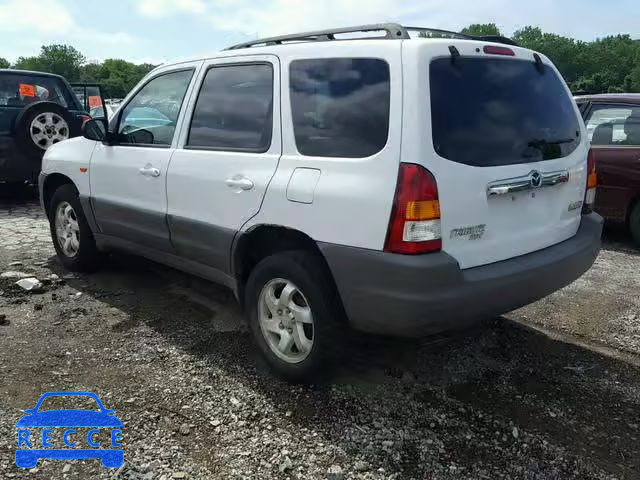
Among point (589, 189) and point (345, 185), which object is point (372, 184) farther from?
point (589, 189)

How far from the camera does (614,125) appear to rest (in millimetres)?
6391

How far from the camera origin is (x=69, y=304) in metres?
4.53

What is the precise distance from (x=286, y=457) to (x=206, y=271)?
1.49 metres

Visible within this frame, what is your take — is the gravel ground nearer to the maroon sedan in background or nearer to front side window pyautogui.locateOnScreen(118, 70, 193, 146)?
front side window pyautogui.locateOnScreen(118, 70, 193, 146)

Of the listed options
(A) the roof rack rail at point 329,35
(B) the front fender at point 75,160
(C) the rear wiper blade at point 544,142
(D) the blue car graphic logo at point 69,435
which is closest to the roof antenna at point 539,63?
(C) the rear wiper blade at point 544,142

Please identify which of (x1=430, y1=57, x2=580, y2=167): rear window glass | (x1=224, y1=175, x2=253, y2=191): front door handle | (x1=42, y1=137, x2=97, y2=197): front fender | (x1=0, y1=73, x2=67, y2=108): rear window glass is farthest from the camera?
(x1=0, y1=73, x2=67, y2=108): rear window glass

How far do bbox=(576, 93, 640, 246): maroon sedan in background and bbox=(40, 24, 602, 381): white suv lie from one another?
9.84 ft

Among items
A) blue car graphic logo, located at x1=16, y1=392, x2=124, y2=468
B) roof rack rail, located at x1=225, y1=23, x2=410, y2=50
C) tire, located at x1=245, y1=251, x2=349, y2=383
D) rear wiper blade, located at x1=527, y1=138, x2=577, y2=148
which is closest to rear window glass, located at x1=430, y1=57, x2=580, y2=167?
rear wiper blade, located at x1=527, y1=138, x2=577, y2=148

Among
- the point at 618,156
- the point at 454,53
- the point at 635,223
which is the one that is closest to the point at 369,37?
the point at 454,53

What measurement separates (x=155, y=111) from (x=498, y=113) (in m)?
2.45

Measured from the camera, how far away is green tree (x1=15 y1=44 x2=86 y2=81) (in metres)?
117

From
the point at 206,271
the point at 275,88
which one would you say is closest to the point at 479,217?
the point at 275,88

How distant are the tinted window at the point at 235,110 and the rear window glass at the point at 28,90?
5818 mm

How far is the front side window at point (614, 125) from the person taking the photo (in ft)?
20.3
